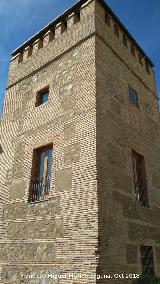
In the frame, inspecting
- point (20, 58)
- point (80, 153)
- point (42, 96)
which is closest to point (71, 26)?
point (42, 96)

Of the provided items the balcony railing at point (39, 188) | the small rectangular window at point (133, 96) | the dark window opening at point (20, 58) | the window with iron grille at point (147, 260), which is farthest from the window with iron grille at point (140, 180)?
the dark window opening at point (20, 58)

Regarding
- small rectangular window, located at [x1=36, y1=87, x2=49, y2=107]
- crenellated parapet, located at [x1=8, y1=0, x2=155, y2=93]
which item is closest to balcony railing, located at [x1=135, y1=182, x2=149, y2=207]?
small rectangular window, located at [x1=36, y1=87, x2=49, y2=107]

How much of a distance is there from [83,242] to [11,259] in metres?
2.21

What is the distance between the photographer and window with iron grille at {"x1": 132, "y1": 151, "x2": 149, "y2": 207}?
25.0ft

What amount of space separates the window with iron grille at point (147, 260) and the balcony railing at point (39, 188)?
277cm

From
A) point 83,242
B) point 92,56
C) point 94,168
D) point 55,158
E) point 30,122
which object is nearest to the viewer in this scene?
point 83,242

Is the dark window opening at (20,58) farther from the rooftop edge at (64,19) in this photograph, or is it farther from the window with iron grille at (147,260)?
the window with iron grille at (147,260)

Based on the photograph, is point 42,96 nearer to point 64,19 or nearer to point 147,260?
point 64,19

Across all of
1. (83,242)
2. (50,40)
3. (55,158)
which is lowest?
(83,242)

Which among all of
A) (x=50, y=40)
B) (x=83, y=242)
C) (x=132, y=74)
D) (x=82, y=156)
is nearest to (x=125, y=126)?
(x=82, y=156)

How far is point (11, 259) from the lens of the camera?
21.8 feet

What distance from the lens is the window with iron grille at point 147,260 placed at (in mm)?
6566

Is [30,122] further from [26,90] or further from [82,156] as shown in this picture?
[82,156]

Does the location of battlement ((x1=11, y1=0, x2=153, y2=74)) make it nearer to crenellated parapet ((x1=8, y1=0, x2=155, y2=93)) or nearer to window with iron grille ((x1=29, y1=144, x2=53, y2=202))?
crenellated parapet ((x1=8, y1=0, x2=155, y2=93))
